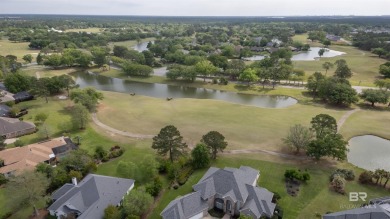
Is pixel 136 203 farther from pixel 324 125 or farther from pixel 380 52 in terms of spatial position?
pixel 380 52

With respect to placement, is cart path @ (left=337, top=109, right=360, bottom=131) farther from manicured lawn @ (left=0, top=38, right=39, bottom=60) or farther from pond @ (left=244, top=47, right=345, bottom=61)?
manicured lawn @ (left=0, top=38, right=39, bottom=60)

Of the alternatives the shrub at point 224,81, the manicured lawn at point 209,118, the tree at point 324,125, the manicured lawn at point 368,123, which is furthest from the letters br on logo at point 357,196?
the shrub at point 224,81

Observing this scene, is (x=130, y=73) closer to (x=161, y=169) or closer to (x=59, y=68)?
(x=59, y=68)

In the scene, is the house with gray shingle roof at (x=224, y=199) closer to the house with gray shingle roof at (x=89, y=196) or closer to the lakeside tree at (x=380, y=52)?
the house with gray shingle roof at (x=89, y=196)

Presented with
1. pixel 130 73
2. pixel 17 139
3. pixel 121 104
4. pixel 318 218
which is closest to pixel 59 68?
pixel 130 73

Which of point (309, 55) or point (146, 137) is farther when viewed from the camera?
point (309, 55)

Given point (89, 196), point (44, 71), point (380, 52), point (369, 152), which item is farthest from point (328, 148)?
point (380, 52)
